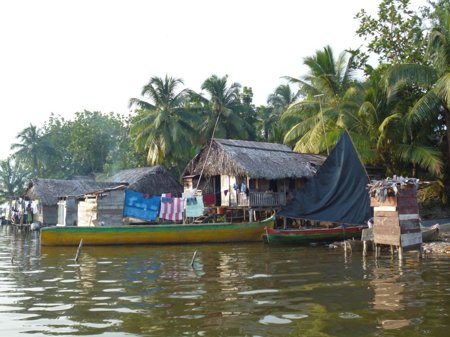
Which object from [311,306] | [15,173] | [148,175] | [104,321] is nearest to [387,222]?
[311,306]

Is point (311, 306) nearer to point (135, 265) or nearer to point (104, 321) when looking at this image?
point (104, 321)

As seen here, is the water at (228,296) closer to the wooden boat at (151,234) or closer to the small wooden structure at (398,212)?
the small wooden structure at (398,212)

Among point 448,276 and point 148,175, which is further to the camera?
point 148,175

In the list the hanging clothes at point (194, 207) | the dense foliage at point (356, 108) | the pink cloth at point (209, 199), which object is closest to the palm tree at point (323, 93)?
the dense foliage at point (356, 108)

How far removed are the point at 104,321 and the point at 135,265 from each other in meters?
6.37

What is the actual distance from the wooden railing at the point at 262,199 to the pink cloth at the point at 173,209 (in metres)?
3.28

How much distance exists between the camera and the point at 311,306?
7285 mm

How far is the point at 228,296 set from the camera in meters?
8.27

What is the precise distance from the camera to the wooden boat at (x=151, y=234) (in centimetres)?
1858

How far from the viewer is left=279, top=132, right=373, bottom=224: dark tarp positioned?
15.5 metres

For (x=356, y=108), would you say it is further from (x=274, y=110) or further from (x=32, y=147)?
(x=32, y=147)

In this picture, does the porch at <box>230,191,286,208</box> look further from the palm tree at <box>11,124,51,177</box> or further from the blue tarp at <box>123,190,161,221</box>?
the palm tree at <box>11,124,51,177</box>

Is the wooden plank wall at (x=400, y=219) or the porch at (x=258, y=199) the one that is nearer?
the wooden plank wall at (x=400, y=219)

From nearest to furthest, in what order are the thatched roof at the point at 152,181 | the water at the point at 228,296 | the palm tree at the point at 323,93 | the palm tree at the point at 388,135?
1. the water at the point at 228,296
2. the palm tree at the point at 388,135
3. the palm tree at the point at 323,93
4. the thatched roof at the point at 152,181
